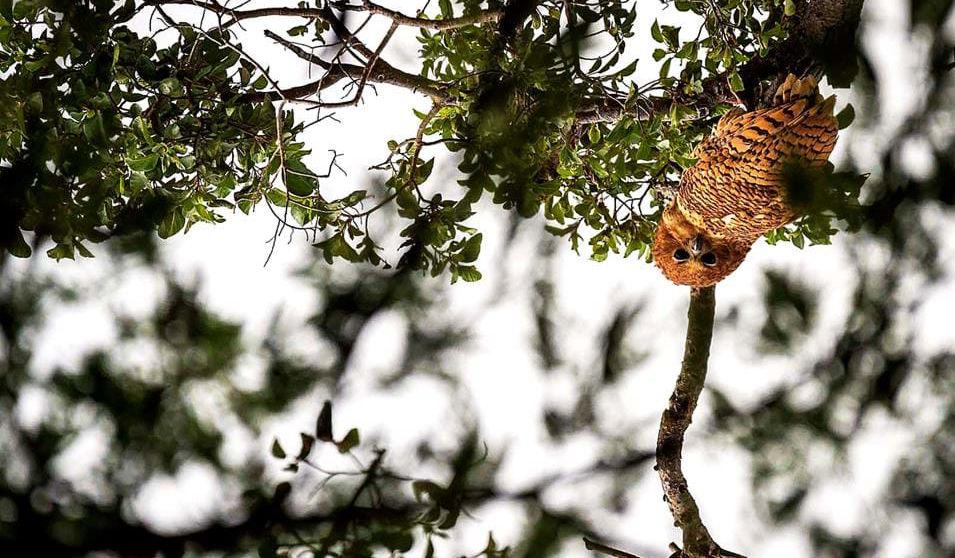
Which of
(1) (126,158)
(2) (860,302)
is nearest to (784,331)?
(2) (860,302)

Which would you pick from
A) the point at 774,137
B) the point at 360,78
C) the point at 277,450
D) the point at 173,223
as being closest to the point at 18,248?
the point at 277,450

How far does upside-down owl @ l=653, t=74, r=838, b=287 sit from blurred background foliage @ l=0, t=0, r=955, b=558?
29 centimetres

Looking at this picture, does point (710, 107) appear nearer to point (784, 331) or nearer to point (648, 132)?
point (648, 132)

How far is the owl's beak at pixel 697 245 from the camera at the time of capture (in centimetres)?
91

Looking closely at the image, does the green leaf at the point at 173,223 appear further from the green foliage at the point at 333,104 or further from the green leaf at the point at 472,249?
the green leaf at the point at 472,249

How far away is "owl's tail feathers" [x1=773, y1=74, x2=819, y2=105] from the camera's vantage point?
2.44 feet

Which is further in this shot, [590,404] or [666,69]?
[666,69]

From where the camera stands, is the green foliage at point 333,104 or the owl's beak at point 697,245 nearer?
the green foliage at point 333,104

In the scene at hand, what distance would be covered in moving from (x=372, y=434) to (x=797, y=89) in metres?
0.59

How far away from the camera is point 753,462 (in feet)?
1.26

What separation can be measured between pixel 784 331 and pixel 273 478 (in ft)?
0.81

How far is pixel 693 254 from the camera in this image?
0.91 metres

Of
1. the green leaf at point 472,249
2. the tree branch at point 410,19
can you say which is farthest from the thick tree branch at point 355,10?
A: the green leaf at point 472,249

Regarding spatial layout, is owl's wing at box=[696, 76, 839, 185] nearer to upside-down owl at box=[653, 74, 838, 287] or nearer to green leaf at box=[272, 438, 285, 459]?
upside-down owl at box=[653, 74, 838, 287]
